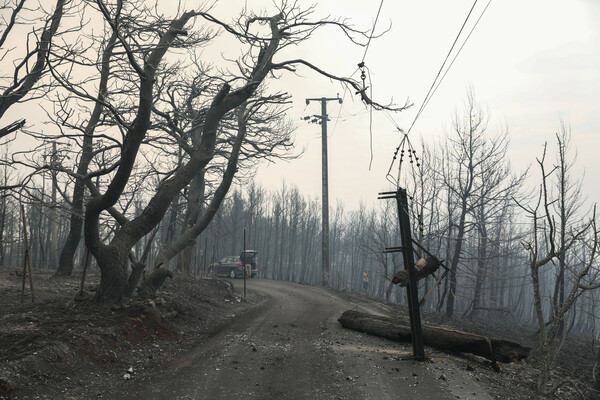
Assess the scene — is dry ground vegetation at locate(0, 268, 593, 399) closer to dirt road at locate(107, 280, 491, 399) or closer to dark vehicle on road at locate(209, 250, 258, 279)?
dirt road at locate(107, 280, 491, 399)

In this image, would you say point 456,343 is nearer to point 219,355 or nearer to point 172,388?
point 219,355

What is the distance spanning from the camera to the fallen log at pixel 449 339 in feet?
30.5

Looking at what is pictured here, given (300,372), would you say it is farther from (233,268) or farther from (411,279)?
(233,268)

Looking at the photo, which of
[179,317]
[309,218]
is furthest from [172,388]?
[309,218]

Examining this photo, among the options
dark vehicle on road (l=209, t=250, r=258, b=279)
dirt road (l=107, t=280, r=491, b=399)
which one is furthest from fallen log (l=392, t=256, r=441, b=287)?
dark vehicle on road (l=209, t=250, r=258, b=279)

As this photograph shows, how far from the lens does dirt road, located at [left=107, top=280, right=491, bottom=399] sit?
22.9ft

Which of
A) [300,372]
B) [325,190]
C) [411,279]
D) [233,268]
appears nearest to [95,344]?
[300,372]

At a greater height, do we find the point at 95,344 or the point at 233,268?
the point at 233,268

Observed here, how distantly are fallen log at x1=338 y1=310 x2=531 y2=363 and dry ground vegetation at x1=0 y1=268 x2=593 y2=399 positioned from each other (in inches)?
10.0

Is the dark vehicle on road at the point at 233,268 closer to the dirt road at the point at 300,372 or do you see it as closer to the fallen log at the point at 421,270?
the dirt road at the point at 300,372

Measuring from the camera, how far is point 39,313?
9992mm

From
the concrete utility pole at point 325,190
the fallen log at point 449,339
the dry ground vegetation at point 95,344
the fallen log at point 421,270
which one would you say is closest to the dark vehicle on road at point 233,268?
the concrete utility pole at point 325,190

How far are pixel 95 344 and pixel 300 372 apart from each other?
369 centimetres

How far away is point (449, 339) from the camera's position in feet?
32.6
